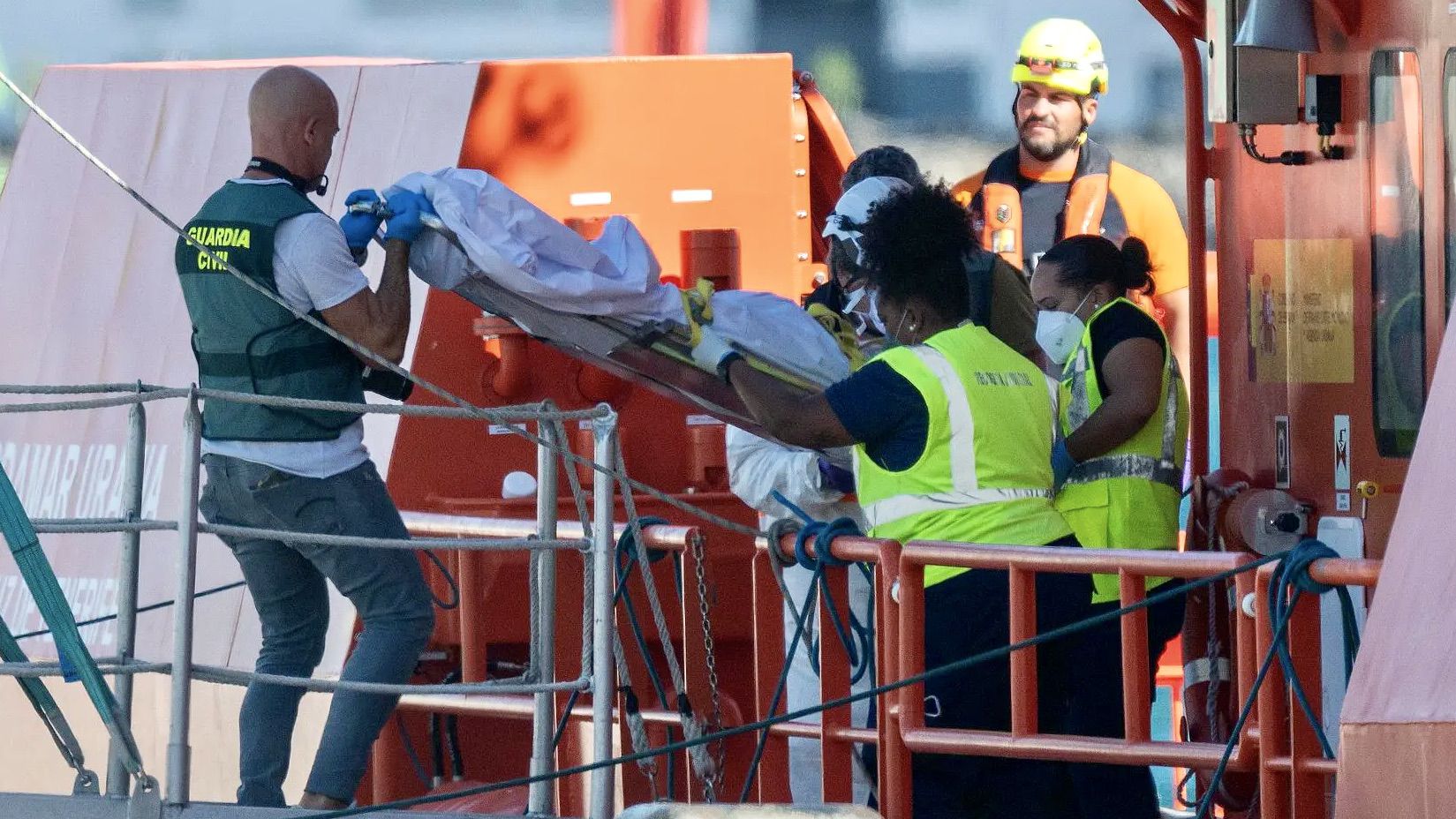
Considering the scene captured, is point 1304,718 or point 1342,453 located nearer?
point 1304,718

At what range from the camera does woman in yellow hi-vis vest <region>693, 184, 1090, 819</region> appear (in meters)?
5.01

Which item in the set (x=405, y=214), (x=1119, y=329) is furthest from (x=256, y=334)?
(x=1119, y=329)

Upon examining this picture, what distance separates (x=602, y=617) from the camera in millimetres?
4738

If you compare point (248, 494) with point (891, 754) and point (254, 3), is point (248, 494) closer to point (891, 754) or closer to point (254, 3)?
point (891, 754)

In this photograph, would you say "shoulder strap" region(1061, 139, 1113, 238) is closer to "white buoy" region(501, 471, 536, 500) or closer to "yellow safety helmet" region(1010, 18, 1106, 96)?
"yellow safety helmet" region(1010, 18, 1106, 96)

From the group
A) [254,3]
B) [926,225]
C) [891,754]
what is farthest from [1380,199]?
[254,3]

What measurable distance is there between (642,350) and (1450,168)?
205 cm

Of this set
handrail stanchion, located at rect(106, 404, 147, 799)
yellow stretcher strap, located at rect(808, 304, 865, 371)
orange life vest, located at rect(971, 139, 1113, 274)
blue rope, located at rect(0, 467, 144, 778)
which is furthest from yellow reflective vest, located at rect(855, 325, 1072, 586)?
orange life vest, located at rect(971, 139, 1113, 274)

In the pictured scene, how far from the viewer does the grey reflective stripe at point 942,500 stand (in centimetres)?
511

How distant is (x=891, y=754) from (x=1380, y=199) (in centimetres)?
184

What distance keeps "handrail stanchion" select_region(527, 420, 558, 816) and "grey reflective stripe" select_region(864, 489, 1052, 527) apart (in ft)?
2.59

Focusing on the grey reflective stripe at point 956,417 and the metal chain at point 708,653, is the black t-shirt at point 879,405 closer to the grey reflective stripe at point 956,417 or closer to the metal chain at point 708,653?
the grey reflective stripe at point 956,417

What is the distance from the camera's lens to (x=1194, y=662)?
20.5 ft

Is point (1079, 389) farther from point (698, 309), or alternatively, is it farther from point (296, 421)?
point (296, 421)
